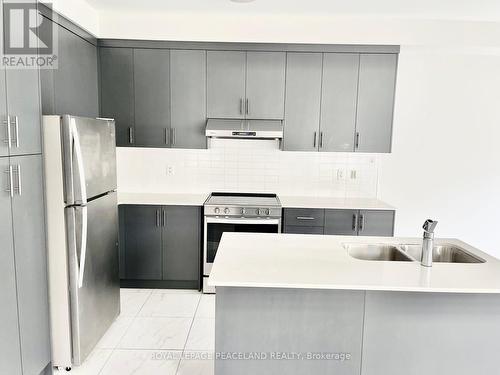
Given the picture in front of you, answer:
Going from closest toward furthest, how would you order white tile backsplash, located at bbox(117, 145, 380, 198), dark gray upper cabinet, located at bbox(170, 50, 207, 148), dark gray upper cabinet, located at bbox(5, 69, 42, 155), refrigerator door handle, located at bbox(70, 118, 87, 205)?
1. dark gray upper cabinet, located at bbox(5, 69, 42, 155)
2. refrigerator door handle, located at bbox(70, 118, 87, 205)
3. dark gray upper cabinet, located at bbox(170, 50, 207, 148)
4. white tile backsplash, located at bbox(117, 145, 380, 198)

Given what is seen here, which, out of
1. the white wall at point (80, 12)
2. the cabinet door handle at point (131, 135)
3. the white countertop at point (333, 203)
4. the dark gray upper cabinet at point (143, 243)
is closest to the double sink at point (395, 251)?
the white countertop at point (333, 203)

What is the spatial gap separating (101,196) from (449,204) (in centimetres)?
390

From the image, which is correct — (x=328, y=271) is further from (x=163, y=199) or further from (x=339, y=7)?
(x=339, y=7)

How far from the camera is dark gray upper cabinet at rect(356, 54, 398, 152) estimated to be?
3824mm

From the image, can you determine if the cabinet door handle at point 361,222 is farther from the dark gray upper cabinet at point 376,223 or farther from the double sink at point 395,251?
the double sink at point 395,251

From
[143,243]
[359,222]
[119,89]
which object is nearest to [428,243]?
[359,222]

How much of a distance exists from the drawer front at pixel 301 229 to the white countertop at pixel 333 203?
0.23 metres

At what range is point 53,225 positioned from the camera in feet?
7.72

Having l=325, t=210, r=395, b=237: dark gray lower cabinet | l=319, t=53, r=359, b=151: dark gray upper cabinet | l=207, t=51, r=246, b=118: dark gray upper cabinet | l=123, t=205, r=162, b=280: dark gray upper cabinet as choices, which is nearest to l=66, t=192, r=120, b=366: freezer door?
l=123, t=205, r=162, b=280: dark gray upper cabinet

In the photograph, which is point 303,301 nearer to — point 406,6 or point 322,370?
point 322,370

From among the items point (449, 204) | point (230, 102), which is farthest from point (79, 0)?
point (449, 204)

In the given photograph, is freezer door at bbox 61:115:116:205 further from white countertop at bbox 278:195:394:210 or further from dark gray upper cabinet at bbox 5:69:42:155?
white countertop at bbox 278:195:394:210

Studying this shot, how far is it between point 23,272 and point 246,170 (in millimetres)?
2633

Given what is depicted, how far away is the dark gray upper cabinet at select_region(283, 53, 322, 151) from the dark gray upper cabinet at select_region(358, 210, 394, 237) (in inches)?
36.0
